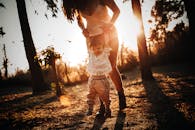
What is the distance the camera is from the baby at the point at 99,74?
319cm

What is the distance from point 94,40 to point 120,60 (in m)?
14.7

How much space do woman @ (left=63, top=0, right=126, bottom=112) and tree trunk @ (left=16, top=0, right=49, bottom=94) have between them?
22.1ft

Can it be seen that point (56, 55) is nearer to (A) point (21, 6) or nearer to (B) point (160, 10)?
(A) point (21, 6)

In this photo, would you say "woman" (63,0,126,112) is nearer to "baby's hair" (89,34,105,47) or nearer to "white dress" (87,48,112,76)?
"baby's hair" (89,34,105,47)

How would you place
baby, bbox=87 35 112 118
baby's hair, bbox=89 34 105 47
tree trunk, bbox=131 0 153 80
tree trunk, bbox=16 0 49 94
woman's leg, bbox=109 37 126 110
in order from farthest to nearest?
1. tree trunk, bbox=16 0 49 94
2. tree trunk, bbox=131 0 153 80
3. woman's leg, bbox=109 37 126 110
4. baby's hair, bbox=89 34 105 47
5. baby, bbox=87 35 112 118

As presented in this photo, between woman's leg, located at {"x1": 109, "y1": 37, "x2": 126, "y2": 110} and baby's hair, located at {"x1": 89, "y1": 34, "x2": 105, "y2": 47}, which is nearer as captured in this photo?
baby's hair, located at {"x1": 89, "y1": 34, "x2": 105, "y2": 47}

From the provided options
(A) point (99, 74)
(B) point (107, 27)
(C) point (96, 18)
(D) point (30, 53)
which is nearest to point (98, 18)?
(C) point (96, 18)

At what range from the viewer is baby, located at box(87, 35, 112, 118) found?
3.19m

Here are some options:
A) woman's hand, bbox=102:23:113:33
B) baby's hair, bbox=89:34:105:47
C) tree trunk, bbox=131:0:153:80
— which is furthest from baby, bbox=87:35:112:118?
tree trunk, bbox=131:0:153:80

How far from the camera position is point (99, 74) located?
3240 millimetres

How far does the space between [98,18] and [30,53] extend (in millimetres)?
7266

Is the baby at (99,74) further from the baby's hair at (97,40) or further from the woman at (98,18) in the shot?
the woman at (98,18)

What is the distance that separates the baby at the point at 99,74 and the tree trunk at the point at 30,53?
23.6ft

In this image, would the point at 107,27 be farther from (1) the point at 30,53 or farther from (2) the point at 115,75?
(1) the point at 30,53
